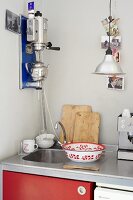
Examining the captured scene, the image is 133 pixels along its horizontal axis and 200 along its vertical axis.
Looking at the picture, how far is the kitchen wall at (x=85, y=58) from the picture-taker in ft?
6.87

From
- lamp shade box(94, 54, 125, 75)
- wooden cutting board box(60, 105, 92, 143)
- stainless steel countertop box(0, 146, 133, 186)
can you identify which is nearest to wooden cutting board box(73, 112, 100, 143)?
wooden cutting board box(60, 105, 92, 143)

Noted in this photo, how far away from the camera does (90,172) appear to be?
1530 millimetres

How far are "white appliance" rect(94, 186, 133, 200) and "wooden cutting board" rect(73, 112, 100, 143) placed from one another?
2.13ft

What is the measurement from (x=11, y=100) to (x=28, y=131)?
37 cm

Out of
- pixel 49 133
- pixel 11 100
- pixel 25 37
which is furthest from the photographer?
pixel 49 133

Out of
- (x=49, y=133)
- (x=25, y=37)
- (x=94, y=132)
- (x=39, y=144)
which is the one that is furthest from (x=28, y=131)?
(x=25, y=37)

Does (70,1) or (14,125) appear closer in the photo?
(14,125)

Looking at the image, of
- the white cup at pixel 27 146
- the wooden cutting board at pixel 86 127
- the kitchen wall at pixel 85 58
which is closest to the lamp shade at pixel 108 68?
the kitchen wall at pixel 85 58

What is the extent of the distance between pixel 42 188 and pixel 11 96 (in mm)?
658

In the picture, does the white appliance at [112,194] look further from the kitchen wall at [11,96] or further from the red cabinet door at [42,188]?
the kitchen wall at [11,96]

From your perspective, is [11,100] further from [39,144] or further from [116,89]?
[116,89]

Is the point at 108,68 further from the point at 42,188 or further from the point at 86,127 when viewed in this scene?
the point at 42,188

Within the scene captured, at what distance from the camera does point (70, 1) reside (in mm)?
2227

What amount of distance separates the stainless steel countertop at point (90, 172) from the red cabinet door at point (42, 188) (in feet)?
0.11
